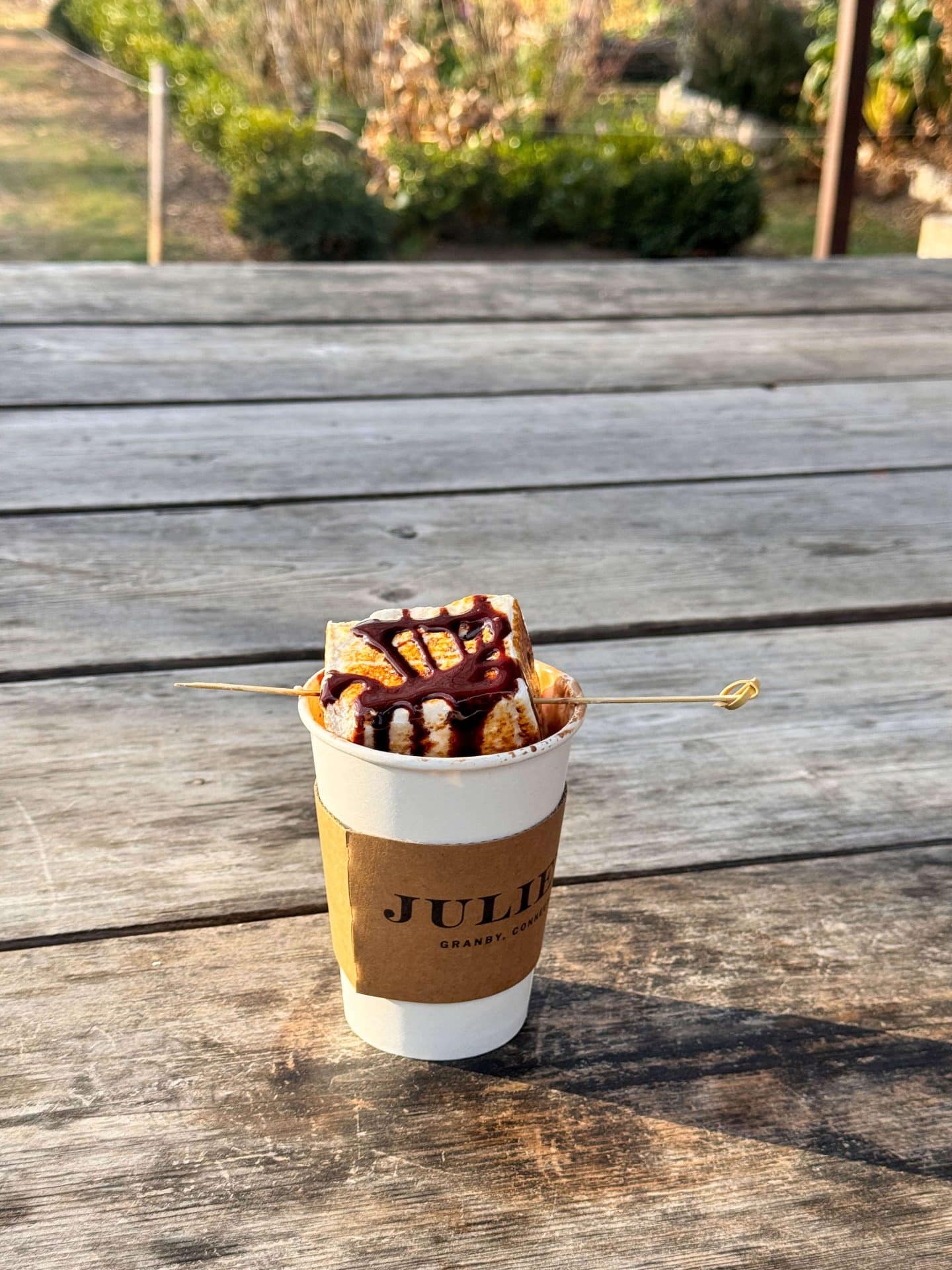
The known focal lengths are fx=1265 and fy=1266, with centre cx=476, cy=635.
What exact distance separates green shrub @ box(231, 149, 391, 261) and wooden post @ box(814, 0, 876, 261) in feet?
9.54

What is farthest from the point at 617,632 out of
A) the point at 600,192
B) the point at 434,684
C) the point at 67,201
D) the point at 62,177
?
the point at 62,177

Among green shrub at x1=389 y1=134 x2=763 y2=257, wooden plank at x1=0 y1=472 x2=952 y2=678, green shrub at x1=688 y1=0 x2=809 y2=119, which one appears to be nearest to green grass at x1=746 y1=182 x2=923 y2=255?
green shrub at x1=389 y1=134 x2=763 y2=257

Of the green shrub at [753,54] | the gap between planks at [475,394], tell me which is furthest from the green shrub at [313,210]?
the gap between planks at [475,394]

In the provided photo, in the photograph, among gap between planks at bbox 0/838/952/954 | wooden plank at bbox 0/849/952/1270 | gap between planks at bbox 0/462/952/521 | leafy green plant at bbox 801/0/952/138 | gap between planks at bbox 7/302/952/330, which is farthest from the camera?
leafy green plant at bbox 801/0/952/138

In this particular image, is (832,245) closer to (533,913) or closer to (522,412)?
(522,412)

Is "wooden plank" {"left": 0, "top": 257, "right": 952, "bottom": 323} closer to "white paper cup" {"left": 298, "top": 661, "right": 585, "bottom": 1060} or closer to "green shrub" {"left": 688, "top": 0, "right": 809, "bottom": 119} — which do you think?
"white paper cup" {"left": 298, "top": 661, "right": 585, "bottom": 1060}

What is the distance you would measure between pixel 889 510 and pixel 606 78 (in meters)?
7.49

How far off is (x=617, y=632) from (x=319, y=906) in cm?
47

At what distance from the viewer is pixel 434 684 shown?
0.64 meters

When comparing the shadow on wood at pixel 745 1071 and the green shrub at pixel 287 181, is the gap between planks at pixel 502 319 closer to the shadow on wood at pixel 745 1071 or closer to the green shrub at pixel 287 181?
the shadow on wood at pixel 745 1071

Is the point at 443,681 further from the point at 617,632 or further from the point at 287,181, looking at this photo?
the point at 287,181

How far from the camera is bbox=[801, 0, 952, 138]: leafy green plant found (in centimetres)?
627

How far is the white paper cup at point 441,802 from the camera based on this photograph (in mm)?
628

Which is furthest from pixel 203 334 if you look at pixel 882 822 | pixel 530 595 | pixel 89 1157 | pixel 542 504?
pixel 89 1157
